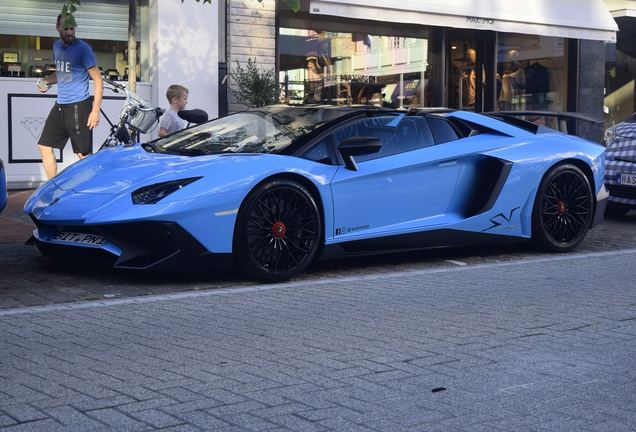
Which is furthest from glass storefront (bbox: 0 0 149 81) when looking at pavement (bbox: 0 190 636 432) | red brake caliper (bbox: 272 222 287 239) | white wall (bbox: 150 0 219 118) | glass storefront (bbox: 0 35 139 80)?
red brake caliper (bbox: 272 222 287 239)

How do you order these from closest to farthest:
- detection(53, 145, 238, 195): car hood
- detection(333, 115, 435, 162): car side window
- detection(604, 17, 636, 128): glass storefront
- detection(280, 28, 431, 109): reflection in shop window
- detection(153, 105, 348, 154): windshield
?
detection(53, 145, 238, 195): car hood < detection(153, 105, 348, 154): windshield < detection(333, 115, 435, 162): car side window < detection(280, 28, 431, 109): reflection in shop window < detection(604, 17, 636, 128): glass storefront

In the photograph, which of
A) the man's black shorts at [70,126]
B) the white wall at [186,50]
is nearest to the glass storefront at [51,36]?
the white wall at [186,50]

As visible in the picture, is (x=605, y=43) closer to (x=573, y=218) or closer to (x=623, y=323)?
(x=573, y=218)

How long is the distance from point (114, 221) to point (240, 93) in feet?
28.1

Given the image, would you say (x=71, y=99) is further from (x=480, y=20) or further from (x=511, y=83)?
(x=511, y=83)

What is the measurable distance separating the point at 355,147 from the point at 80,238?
198cm

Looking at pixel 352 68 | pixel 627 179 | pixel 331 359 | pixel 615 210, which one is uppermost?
pixel 352 68

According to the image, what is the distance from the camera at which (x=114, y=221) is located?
19.4 ft

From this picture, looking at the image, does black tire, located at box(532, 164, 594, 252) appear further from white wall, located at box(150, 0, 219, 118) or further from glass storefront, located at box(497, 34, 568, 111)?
glass storefront, located at box(497, 34, 568, 111)

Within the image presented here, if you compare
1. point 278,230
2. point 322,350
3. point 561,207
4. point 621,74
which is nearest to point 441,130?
point 561,207

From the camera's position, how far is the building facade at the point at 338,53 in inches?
512

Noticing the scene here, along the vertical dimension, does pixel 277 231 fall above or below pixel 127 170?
below

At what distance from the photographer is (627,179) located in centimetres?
1039

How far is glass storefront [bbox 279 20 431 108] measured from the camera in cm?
1535
